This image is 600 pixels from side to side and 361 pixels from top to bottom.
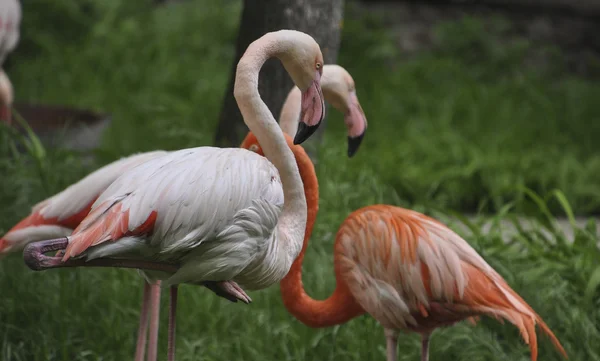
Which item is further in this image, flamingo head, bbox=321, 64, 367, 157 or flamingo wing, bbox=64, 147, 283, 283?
flamingo head, bbox=321, 64, 367, 157

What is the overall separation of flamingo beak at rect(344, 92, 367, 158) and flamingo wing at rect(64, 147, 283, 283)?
33.6 inches

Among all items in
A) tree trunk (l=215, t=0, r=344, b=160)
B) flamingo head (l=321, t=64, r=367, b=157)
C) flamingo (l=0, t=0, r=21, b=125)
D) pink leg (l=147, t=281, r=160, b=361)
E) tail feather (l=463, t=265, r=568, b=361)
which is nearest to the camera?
tail feather (l=463, t=265, r=568, b=361)

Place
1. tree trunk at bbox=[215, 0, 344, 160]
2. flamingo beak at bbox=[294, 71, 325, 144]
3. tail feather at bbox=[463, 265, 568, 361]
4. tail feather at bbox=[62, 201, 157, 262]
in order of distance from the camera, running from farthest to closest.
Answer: tree trunk at bbox=[215, 0, 344, 160] → tail feather at bbox=[463, 265, 568, 361] → flamingo beak at bbox=[294, 71, 325, 144] → tail feather at bbox=[62, 201, 157, 262]

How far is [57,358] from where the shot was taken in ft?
12.4

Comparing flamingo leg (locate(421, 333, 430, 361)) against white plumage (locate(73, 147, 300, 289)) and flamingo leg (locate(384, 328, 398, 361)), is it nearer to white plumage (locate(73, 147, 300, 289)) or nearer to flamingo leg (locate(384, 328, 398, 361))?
flamingo leg (locate(384, 328, 398, 361))

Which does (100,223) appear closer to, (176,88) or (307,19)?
(307,19)

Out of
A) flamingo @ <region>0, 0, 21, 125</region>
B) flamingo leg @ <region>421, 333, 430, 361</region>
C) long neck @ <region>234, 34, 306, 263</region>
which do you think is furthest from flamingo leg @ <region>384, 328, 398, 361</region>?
flamingo @ <region>0, 0, 21, 125</region>

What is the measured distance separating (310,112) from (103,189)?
0.95 metres

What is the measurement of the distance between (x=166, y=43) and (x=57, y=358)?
5894mm

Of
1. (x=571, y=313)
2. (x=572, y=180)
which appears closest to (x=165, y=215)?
Answer: (x=571, y=313)

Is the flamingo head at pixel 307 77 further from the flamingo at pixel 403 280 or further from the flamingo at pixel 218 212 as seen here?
the flamingo at pixel 403 280

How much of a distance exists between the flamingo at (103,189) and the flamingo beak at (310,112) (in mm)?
569

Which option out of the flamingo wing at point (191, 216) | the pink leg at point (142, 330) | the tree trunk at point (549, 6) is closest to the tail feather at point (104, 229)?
the flamingo wing at point (191, 216)

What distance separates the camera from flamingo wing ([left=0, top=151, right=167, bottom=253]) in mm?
3283
